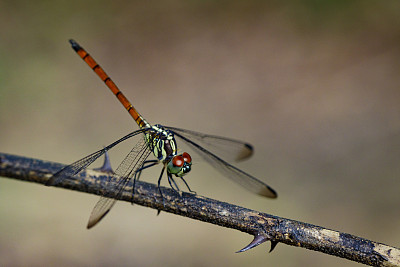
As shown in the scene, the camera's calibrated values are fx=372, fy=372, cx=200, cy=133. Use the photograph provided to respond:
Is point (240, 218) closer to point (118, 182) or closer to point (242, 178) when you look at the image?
point (118, 182)

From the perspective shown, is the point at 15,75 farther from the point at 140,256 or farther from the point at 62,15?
the point at 140,256

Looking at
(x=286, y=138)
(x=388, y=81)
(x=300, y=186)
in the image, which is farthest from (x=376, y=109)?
(x=300, y=186)

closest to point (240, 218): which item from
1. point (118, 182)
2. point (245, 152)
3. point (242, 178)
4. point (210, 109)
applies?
point (118, 182)

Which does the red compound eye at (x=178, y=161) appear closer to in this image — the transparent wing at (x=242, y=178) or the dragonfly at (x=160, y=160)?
the dragonfly at (x=160, y=160)

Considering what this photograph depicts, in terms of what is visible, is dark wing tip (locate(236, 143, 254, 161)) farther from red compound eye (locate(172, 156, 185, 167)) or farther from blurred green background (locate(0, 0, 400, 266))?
blurred green background (locate(0, 0, 400, 266))

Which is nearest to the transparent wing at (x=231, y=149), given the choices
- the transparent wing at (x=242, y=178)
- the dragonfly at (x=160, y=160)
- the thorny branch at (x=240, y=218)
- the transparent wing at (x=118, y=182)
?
the dragonfly at (x=160, y=160)

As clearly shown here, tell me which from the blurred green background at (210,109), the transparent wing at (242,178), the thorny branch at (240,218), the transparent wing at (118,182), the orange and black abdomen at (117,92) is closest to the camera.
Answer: the thorny branch at (240,218)
